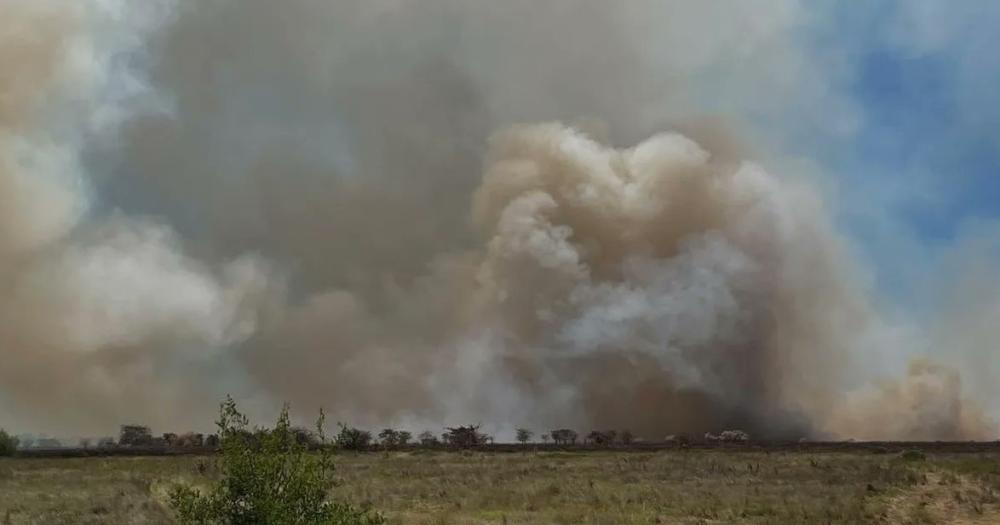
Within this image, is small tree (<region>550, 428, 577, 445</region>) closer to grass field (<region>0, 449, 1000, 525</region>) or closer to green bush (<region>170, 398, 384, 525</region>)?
grass field (<region>0, 449, 1000, 525</region>)

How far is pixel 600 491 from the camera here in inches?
1502

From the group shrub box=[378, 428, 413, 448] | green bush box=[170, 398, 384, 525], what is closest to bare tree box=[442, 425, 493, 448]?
shrub box=[378, 428, 413, 448]

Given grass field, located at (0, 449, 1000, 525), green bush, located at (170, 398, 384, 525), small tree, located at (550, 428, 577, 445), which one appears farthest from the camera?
small tree, located at (550, 428, 577, 445)

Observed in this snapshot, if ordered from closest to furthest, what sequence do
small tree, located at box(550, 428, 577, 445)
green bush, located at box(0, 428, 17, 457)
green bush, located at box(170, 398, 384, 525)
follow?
green bush, located at box(170, 398, 384, 525) → green bush, located at box(0, 428, 17, 457) → small tree, located at box(550, 428, 577, 445)

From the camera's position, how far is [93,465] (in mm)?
61625

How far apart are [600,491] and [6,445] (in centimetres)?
6738

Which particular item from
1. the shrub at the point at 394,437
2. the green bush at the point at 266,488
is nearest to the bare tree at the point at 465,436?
the shrub at the point at 394,437

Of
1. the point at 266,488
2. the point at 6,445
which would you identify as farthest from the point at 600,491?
the point at 6,445

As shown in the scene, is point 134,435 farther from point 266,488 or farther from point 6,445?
point 266,488

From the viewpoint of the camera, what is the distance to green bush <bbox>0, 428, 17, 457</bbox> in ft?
260

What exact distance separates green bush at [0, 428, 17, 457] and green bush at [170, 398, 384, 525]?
80743 millimetres

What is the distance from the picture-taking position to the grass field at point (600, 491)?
2972 cm

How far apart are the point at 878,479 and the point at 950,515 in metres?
11.1

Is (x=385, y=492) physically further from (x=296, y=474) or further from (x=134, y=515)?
(x=296, y=474)
